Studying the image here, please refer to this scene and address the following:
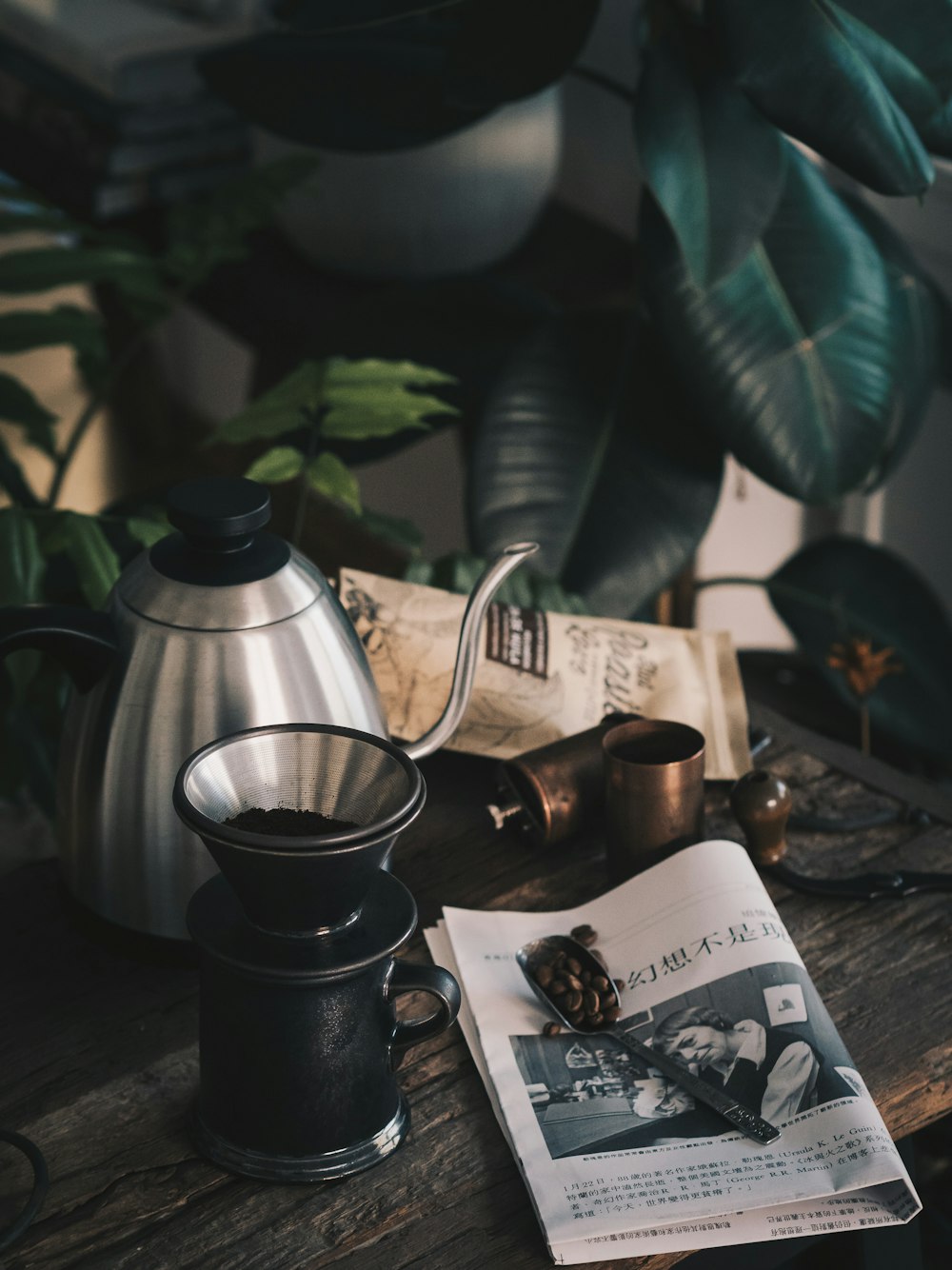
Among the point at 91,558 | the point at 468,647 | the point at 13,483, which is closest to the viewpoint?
the point at 468,647

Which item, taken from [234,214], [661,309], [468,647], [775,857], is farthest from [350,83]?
[775,857]

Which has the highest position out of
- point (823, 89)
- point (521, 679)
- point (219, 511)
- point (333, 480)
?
point (823, 89)

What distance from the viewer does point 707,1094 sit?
2.42ft

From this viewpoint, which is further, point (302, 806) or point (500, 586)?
point (500, 586)

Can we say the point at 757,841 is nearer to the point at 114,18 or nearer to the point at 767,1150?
the point at 767,1150

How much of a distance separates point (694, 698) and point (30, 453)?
5.52ft

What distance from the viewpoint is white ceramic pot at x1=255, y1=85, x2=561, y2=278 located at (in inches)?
69.6

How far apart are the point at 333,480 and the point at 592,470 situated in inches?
18.7

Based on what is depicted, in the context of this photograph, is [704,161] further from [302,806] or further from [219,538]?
[302,806]

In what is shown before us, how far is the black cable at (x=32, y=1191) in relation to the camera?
669mm

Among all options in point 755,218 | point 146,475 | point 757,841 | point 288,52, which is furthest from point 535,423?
point 146,475

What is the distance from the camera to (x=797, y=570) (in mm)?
1740

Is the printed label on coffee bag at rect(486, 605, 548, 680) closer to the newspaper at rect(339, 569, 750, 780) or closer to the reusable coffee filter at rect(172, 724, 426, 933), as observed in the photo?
the newspaper at rect(339, 569, 750, 780)

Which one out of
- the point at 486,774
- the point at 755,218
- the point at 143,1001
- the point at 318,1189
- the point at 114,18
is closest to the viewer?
the point at 318,1189
